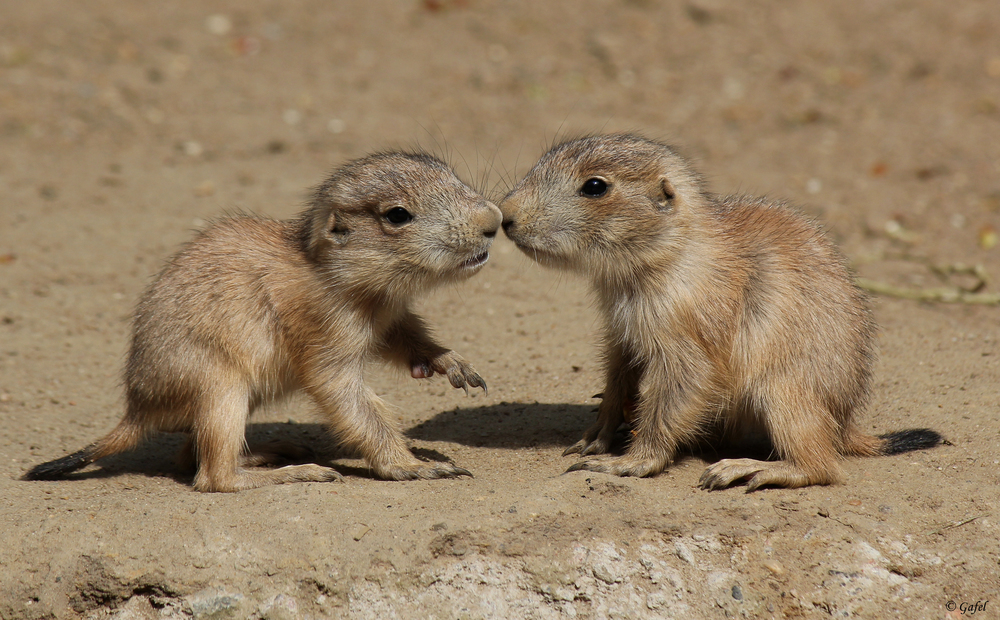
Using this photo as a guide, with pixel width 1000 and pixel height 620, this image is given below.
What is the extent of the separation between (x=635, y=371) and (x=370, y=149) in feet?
21.1

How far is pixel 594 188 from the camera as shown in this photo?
520 cm

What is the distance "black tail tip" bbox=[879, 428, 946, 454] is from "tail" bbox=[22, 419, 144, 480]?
420 centimetres

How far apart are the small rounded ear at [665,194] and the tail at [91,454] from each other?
3.17 m

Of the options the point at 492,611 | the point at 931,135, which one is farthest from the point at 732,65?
the point at 492,611

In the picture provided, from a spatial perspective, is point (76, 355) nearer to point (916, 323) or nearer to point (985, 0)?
point (916, 323)

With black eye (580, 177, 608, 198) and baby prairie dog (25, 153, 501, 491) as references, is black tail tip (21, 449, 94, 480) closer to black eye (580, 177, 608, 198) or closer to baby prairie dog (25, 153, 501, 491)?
baby prairie dog (25, 153, 501, 491)

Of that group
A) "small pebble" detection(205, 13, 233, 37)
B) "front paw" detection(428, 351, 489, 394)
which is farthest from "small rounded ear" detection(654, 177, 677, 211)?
"small pebble" detection(205, 13, 233, 37)

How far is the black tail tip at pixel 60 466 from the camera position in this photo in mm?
5223

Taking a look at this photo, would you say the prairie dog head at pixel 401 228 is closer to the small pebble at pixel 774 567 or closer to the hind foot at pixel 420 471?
the hind foot at pixel 420 471

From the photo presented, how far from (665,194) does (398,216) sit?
1.46 metres

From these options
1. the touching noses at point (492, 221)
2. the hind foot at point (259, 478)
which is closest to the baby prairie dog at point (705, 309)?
the touching noses at point (492, 221)

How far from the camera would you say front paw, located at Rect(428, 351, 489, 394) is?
5.70 meters

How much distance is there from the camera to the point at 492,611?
4320mm

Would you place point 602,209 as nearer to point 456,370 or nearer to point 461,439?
point 456,370
